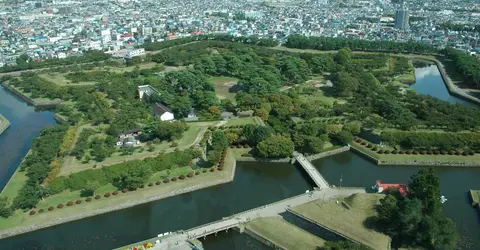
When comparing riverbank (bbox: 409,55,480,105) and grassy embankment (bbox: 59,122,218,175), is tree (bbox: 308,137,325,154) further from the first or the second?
riverbank (bbox: 409,55,480,105)

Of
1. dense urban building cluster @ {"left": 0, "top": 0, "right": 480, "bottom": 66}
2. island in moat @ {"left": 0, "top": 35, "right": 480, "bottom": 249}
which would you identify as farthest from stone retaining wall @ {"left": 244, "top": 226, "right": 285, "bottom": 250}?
dense urban building cluster @ {"left": 0, "top": 0, "right": 480, "bottom": 66}

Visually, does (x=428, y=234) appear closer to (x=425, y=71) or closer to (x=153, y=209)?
(x=153, y=209)

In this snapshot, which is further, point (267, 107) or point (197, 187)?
point (267, 107)

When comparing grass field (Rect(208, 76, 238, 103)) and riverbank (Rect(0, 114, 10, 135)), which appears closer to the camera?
riverbank (Rect(0, 114, 10, 135))

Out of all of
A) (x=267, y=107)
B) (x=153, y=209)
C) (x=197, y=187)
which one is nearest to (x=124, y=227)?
(x=153, y=209)

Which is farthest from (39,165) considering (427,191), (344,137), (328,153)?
(427,191)
